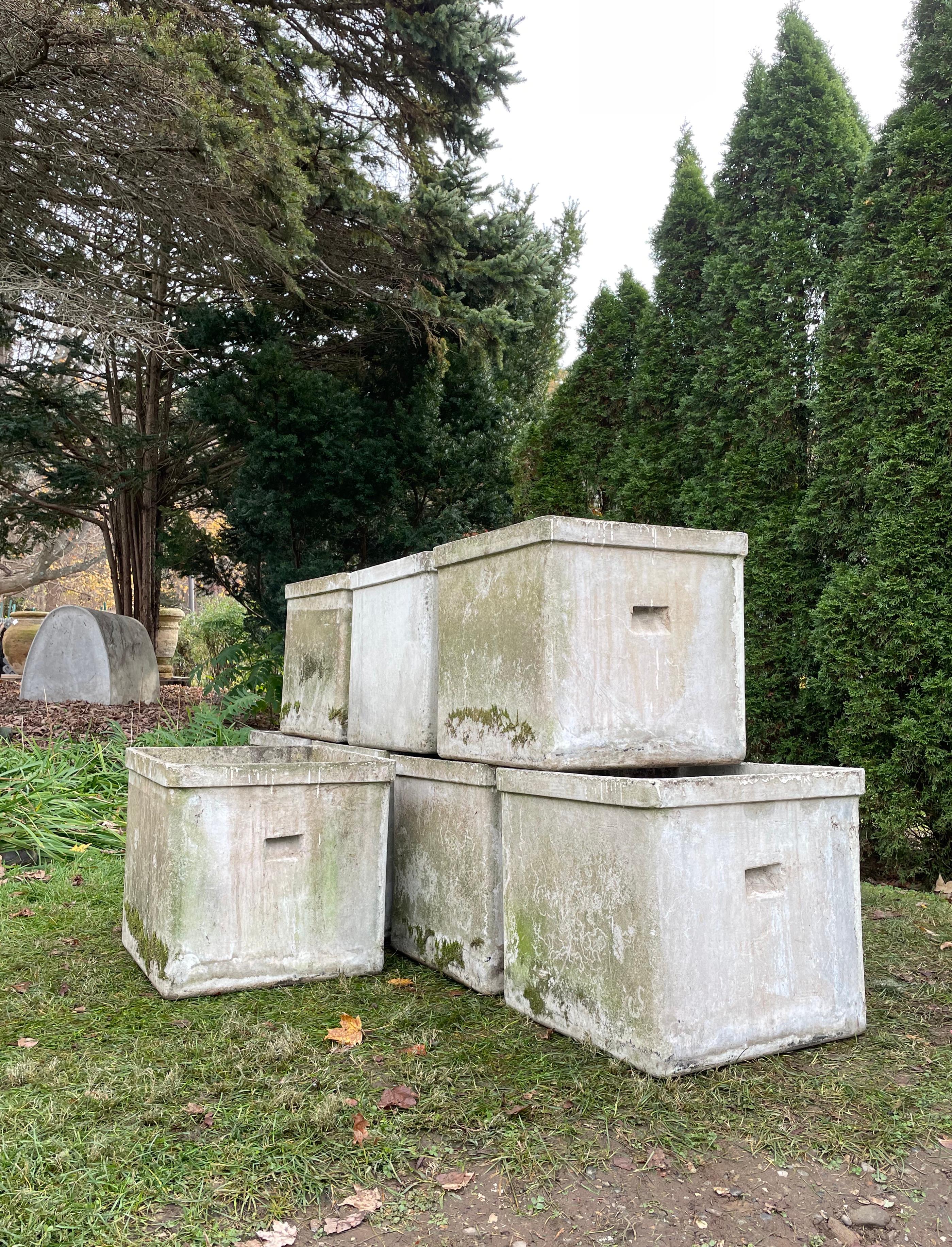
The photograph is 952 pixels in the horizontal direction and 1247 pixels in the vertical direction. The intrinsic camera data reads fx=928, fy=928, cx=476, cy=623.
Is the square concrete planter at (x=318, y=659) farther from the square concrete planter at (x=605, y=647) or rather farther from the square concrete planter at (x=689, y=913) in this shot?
the square concrete planter at (x=689, y=913)

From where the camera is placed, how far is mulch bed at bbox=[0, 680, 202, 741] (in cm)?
663

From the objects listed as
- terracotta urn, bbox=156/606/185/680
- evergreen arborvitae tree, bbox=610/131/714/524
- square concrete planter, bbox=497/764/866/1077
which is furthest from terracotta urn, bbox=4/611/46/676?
square concrete planter, bbox=497/764/866/1077

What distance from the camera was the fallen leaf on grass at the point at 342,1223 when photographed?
1.76 meters

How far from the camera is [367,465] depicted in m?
7.55

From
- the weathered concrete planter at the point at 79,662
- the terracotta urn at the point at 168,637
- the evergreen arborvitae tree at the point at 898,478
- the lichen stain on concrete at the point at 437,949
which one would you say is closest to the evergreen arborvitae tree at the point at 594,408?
the evergreen arborvitae tree at the point at 898,478

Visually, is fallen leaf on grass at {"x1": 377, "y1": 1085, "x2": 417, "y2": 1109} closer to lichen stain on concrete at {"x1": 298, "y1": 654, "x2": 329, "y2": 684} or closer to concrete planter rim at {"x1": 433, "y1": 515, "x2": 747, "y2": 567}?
concrete planter rim at {"x1": 433, "y1": 515, "x2": 747, "y2": 567}

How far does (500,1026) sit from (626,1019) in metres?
0.48

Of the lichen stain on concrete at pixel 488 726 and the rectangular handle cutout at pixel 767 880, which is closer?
the rectangular handle cutout at pixel 767 880

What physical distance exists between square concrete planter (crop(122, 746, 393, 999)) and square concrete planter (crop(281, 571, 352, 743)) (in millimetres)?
936

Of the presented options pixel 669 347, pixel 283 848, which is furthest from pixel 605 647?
pixel 669 347

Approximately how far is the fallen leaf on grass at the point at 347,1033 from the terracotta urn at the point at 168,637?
11839 mm

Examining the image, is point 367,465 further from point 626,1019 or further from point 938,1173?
point 938,1173

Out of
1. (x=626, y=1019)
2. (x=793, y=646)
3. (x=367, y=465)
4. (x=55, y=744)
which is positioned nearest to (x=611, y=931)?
(x=626, y=1019)

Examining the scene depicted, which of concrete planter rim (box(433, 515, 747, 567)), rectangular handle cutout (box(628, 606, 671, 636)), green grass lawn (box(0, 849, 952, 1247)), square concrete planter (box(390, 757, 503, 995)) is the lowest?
green grass lawn (box(0, 849, 952, 1247))
